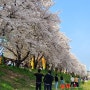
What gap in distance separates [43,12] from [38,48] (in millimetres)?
4532

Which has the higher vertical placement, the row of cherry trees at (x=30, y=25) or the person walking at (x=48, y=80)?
the row of cherry trees at (x=30, y=25)

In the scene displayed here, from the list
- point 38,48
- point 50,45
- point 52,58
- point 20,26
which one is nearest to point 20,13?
point 20,26

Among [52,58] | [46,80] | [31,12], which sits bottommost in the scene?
[46,80]

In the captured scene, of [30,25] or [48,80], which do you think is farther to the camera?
[30,25]

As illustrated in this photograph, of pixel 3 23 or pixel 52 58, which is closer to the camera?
pixel 3 23

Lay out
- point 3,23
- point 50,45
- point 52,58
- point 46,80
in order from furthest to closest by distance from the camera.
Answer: point 52,58 → point 50,45 → point 3,23 → point 46,80

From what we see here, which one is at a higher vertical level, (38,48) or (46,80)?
(38,48)

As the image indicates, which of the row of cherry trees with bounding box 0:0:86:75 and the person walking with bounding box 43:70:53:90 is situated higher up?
the row of cherry trees with bounding box 0:0:86:75

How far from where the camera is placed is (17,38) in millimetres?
41688

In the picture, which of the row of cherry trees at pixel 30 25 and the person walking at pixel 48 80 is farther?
the row of cherry trees at pixel 30 25

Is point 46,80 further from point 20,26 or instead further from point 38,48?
point 38,48

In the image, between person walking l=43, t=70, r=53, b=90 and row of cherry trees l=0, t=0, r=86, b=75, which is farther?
row of cherry trees l=0, t=0, r=86, b=75

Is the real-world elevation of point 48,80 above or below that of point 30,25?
below

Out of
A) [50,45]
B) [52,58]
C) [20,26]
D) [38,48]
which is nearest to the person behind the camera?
[20,26]
